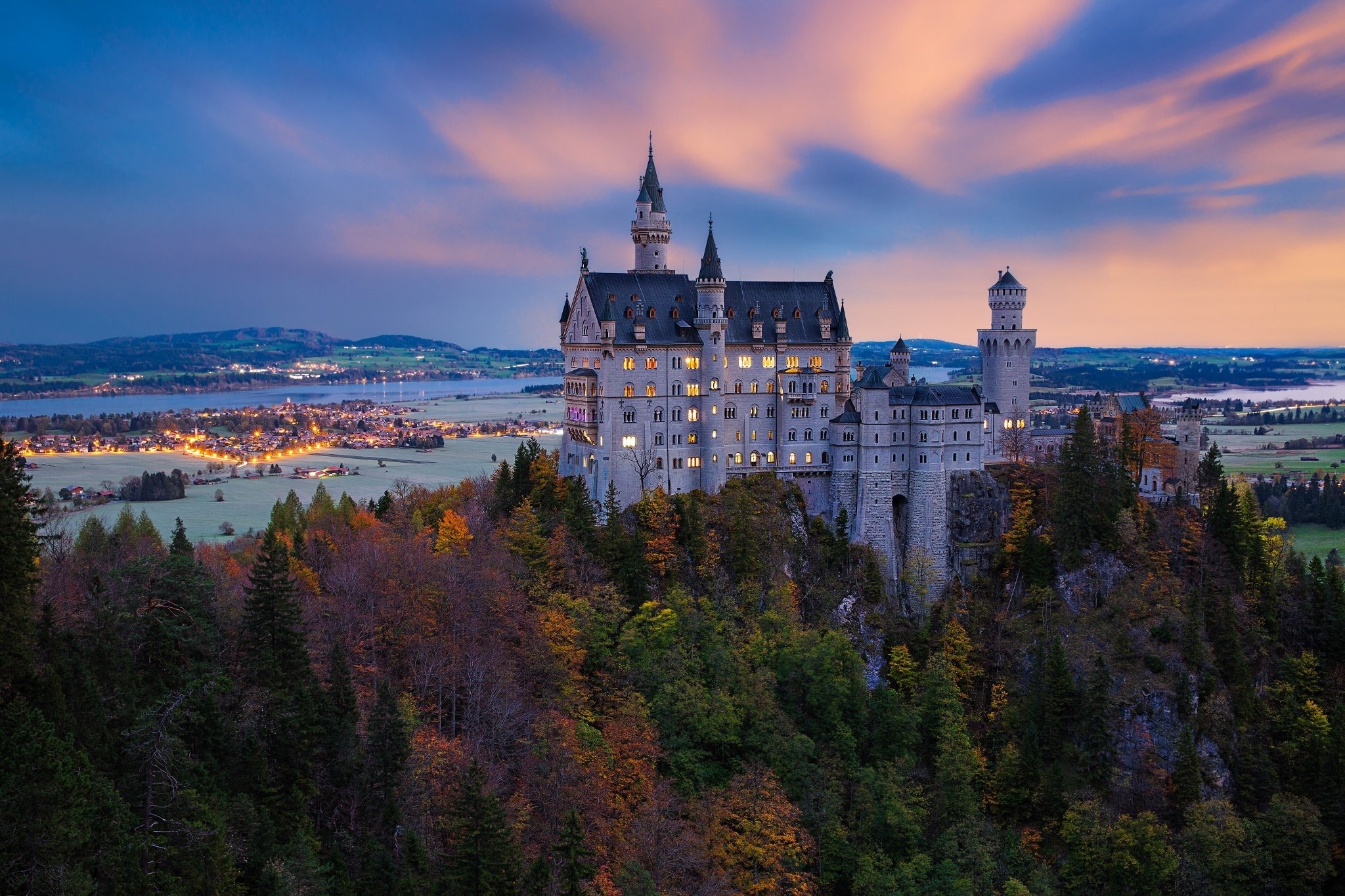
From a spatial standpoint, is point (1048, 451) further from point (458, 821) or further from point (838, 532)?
point (458, 821)

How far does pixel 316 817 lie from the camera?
49.1m

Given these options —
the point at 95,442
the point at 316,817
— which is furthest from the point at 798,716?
the point at 95,442

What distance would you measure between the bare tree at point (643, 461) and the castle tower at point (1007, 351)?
34178mm

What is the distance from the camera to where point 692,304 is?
300 ft

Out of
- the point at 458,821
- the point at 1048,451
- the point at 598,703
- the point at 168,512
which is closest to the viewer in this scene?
the point at 458,821

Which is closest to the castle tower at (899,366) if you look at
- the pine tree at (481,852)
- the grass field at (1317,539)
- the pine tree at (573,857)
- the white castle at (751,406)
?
the white castle at (751,406)

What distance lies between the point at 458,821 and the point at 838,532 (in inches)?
1968

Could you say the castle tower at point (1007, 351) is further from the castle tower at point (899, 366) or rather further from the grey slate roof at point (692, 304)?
the grey slate roof at point (692, 304)

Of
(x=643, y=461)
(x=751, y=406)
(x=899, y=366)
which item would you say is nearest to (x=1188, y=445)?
(x=899, y=366)

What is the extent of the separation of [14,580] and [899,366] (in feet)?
244

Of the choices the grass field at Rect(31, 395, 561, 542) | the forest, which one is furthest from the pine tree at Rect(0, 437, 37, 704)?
the grass field at Rect(31, 395, 561, 542)

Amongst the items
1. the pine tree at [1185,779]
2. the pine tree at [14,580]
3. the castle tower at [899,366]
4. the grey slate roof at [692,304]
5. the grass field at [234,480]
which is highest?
the grey slate roof at [692,304]

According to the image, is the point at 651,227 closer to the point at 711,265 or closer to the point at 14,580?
the point at 711,265

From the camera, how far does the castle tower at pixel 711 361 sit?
3501 inches
